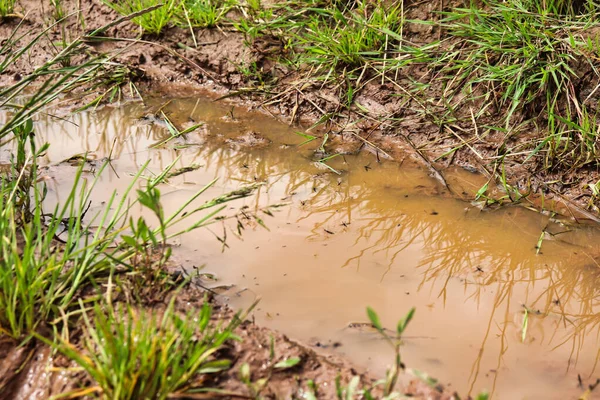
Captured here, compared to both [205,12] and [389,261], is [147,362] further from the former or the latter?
[205,12]

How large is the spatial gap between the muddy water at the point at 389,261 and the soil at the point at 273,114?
136 mm

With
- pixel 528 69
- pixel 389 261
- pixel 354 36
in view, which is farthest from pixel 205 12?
pixel 389 261

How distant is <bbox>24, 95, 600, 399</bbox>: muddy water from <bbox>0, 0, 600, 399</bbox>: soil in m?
0.14

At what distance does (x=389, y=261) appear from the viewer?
6.85 feet

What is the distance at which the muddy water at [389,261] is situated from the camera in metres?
1.71

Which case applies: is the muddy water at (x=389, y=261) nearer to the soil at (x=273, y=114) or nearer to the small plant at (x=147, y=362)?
the soil at (x=273, y=114)

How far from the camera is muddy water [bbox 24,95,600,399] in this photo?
171 centimetres

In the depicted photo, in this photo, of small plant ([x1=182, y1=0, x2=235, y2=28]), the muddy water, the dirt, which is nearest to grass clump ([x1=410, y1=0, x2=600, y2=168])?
the muddy water

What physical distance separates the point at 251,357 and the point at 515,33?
6.97 feet

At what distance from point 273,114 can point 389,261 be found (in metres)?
1.47

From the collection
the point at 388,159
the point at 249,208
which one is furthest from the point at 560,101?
the point at 249,208

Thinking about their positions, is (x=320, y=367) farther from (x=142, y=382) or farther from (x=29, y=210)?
(x=29, y=210)

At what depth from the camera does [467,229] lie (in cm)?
230

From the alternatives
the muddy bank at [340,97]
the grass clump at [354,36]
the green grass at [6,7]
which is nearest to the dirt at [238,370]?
the muddy bank at [340,97]
